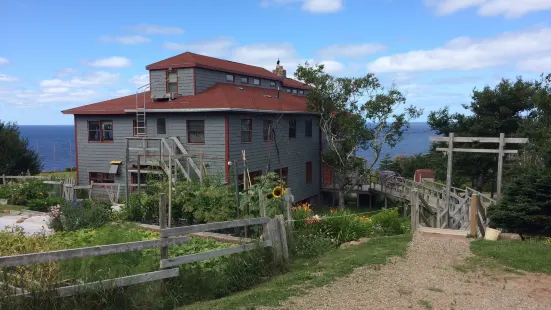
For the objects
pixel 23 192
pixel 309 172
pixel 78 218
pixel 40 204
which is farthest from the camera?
pixel 309 172

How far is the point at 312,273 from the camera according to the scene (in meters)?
7.38

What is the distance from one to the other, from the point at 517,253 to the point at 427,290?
334 centimetres

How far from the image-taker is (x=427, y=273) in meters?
7.60

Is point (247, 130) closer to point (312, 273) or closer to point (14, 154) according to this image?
point (312, 273)

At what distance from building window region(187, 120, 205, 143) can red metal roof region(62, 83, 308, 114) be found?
0.91 meters

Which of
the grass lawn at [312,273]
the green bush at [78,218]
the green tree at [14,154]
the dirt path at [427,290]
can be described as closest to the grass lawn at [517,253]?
the dirt path at [427,290]

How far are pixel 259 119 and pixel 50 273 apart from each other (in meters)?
16.8

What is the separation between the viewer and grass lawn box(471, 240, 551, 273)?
317 inches

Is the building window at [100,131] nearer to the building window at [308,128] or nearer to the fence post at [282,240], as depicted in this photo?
the building window at [308,128]

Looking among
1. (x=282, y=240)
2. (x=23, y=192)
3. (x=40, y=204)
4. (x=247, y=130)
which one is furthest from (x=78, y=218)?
(x=247, y=130)

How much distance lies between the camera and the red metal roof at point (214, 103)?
20.0 meters

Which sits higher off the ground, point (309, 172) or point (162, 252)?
point (162, 252)

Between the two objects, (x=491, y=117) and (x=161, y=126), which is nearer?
(x=161, y=126)

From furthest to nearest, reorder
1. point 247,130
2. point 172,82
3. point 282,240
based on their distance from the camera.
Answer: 1. point 172,82
2. point 247,130
3. point 282,240
